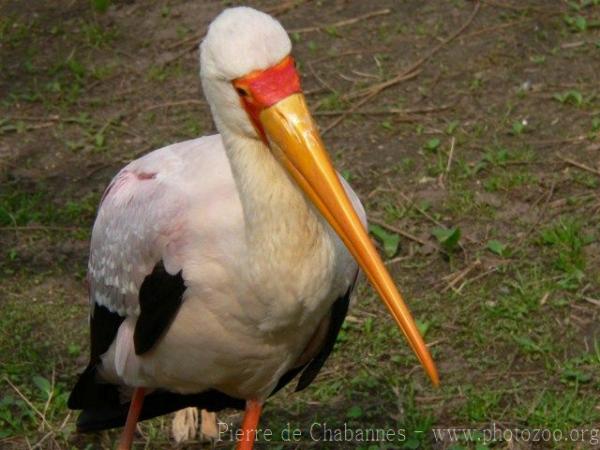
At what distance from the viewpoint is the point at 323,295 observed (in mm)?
3572

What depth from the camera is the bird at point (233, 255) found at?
10.5 ft

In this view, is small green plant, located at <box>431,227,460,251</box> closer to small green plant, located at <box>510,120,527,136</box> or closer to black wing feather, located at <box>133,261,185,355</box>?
small green plant, located at <box>510,120,527,136</box>

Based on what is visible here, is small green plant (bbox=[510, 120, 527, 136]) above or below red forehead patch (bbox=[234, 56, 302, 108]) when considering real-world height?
below

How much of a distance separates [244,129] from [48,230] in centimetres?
277

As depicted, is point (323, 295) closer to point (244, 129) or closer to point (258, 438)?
point (244, 129)

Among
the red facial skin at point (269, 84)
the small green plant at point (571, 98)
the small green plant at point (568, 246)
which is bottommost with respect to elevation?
the small green plant at point (571, 98)

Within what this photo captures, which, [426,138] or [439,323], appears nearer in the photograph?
[439,323]

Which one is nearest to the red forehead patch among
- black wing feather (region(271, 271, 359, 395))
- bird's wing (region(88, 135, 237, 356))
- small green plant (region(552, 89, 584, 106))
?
bird's wing (region(88, 135, 237, 356))

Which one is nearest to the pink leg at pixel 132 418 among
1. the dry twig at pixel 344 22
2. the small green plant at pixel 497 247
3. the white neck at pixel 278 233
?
the white neck at pixel 278 233

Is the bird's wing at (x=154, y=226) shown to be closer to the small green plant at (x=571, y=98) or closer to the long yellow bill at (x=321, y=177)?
the long yellow bill at (x=321, y=177)

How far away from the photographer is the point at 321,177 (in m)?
3.22

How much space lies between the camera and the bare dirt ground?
15.9 feet

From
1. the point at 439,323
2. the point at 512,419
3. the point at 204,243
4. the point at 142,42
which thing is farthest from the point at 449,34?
the point at 204,243

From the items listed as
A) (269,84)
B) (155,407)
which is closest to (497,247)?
(155,407)
